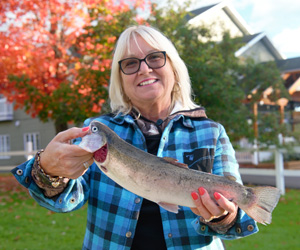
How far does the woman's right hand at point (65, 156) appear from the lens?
196 centimetres

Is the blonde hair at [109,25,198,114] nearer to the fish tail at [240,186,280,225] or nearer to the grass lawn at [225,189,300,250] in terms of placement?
the fish tail at [240,186,280,225]

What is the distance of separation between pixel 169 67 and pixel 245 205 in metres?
1.28

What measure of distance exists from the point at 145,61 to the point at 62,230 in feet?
19.8

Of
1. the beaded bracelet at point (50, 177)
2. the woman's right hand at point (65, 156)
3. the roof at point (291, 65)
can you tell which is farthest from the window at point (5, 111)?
the woman's right hand at point (65, 156)

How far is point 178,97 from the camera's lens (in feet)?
9.68

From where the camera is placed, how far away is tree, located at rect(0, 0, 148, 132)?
463 inches

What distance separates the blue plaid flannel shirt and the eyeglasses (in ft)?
1.27

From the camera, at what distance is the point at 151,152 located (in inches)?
102

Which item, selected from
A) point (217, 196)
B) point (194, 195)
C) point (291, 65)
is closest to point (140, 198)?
point (194, 195)

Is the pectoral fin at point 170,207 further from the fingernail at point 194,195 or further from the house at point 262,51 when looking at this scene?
the house at point 262,51

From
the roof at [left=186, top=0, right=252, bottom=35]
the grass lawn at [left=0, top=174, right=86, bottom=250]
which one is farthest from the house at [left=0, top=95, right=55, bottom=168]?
the grass lawn at [left=0, top=174, right=86, bottom=250]

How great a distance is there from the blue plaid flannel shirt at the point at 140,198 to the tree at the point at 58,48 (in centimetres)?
883

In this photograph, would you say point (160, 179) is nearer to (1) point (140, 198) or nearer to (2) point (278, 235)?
(1) point (140, 198)

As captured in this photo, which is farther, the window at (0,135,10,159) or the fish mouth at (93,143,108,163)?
the window at (0,135,10,159)
